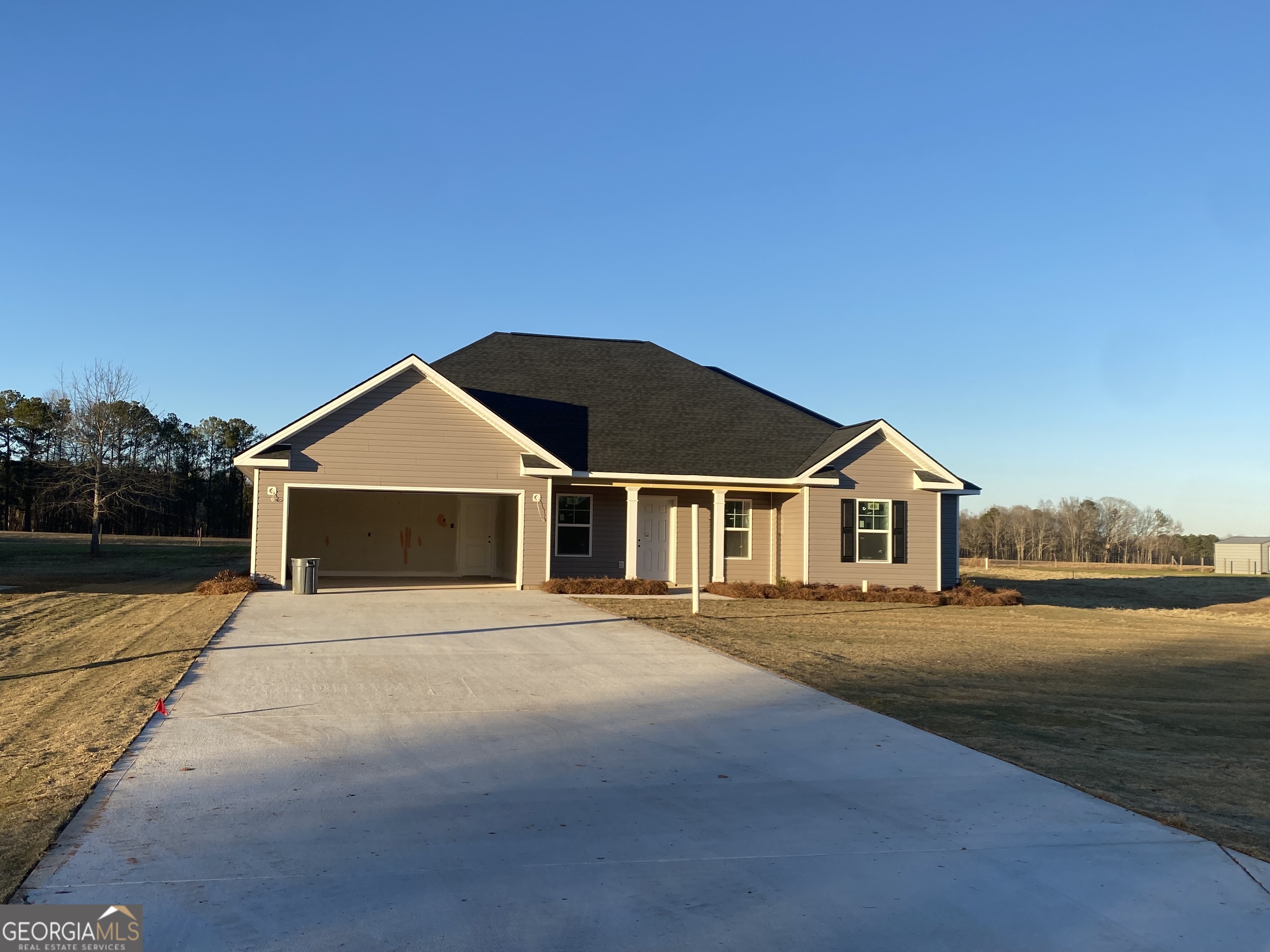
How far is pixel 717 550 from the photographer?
24.0m

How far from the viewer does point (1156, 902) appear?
4.82 metres

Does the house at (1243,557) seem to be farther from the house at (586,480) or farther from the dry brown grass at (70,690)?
the dry brown grass at (70,690)

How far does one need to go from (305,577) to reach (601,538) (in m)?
7.11

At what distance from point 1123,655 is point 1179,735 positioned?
620cm

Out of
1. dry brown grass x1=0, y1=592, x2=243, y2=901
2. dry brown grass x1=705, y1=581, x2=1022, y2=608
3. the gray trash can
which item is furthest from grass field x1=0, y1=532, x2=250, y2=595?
dry brown grass x1=705, y1=581, x2=1022, y2=608

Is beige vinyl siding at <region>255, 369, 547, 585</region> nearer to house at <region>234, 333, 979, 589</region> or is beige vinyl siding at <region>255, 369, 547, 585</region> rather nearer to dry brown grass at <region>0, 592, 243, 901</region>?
→ house at <region>234, 333, 979, 589</region>

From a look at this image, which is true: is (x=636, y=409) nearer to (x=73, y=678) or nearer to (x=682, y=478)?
(x=682, y=478)

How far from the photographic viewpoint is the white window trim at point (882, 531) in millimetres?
23781

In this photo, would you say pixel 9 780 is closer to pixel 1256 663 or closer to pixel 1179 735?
pixel 1179 735

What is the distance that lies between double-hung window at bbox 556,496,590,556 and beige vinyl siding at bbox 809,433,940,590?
5467mm

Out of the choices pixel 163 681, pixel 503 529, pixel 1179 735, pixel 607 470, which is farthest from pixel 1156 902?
pixel 503 529

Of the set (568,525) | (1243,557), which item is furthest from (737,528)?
(1243,557)

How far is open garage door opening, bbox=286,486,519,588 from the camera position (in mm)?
26812

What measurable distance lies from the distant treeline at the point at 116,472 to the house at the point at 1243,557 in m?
70.3
